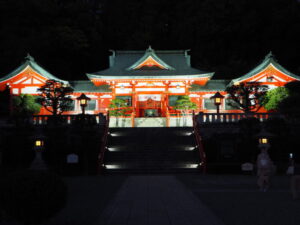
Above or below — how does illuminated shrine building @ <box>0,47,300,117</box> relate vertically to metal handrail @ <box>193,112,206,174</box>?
above

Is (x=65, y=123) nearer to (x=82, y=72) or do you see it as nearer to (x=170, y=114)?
(x=170, y=114)

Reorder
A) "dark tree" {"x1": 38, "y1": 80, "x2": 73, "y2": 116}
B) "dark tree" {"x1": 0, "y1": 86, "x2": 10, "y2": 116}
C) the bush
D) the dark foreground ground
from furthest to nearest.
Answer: "dark tree" {"x1": 0, "y1": 86, "x2": 10, "y2": 116}
"dark tree" {"x1": 38, "y1": 80, "x2": 73, "y2": 116}
the dark foreground ground
the bush

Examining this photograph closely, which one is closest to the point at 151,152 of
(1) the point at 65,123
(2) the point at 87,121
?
(2) the point at 87,121

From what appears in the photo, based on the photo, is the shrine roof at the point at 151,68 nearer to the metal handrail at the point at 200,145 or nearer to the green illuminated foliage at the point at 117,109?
the green illuminated foliage at the point at 117,109

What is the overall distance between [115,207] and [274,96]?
25.3 metres

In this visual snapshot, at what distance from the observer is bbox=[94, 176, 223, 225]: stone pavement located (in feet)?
27.9

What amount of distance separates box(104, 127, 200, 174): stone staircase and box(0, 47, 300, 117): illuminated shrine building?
7.87 m

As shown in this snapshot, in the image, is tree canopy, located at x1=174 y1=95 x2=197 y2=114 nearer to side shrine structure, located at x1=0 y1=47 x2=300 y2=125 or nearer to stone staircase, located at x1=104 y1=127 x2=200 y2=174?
side shrine structure, located at x1=0 y1=47 x2=300 y2=125

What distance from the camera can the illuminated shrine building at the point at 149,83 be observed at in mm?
33844

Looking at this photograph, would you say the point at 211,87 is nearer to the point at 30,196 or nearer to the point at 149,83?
the point at 149,83

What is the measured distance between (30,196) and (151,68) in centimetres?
2876

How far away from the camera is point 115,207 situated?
1023 centimetres

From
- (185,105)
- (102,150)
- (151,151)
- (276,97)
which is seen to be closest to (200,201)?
(102,150)

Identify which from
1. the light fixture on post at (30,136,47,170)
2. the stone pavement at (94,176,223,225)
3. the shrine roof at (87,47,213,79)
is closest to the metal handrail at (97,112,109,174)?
the light fixture on post at (30,136,47,170)
